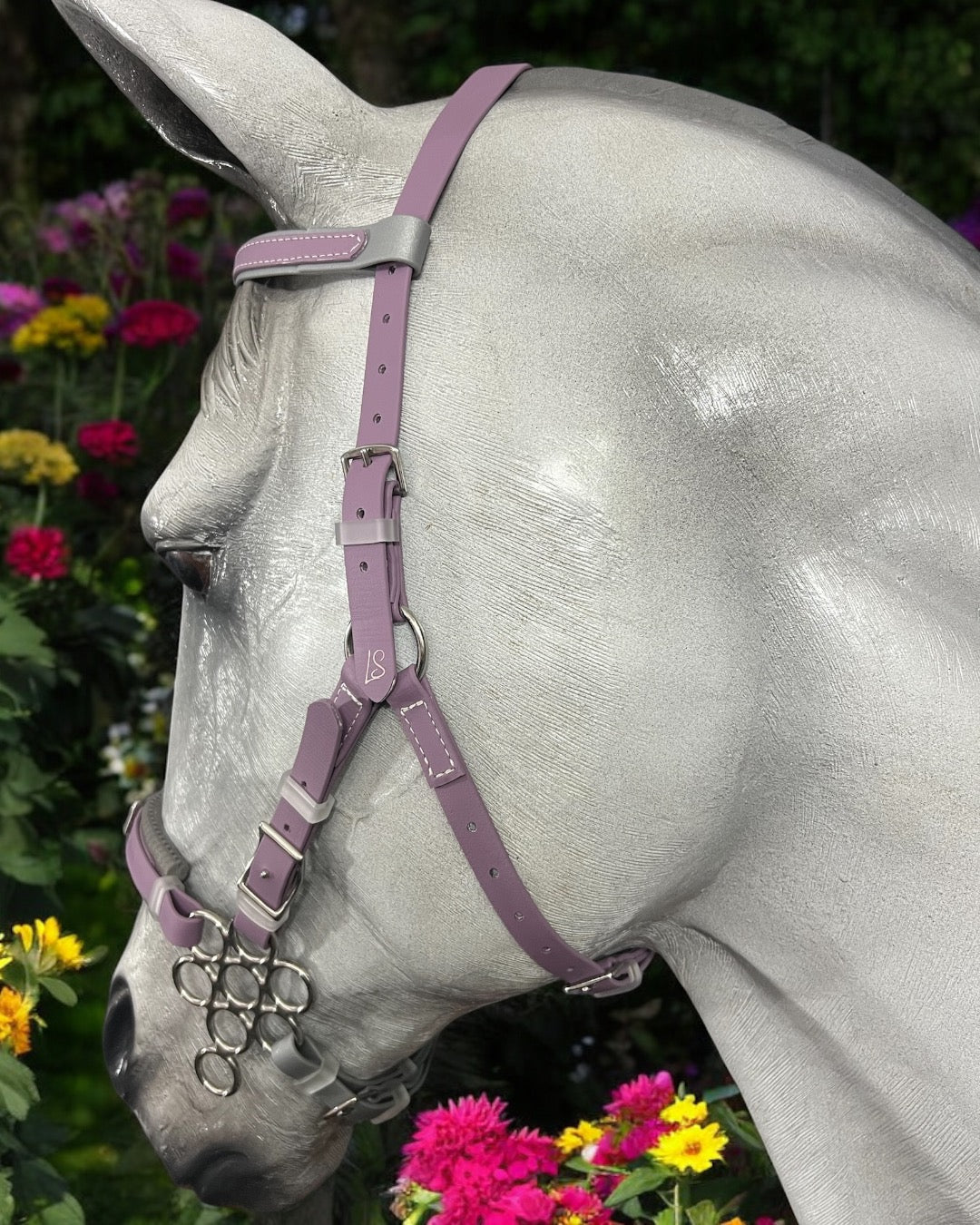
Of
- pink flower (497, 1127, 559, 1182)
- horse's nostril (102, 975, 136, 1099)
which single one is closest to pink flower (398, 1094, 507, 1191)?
pink flower (497, 1127, 559, 1182)

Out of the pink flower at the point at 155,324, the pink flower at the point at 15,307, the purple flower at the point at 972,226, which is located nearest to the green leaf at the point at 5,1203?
the pink flower at the point at 155,324

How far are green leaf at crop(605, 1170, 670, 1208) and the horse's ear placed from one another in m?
0.99

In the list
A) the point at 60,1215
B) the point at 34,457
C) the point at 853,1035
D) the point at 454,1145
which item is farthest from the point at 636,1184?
the point at 34,457

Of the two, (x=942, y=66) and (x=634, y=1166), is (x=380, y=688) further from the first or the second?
(x=942, y=66)

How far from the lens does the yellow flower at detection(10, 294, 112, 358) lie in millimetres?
3537

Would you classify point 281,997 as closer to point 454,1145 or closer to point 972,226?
point 454,1145

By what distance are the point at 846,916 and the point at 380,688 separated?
0.36 m

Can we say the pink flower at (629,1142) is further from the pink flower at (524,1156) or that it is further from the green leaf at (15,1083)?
the green leaf at (15,1083)

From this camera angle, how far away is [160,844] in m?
1.27

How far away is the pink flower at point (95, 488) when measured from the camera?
3484mm

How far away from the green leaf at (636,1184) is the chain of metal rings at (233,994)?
1.47ft

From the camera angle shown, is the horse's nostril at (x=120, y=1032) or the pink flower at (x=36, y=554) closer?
the horse's nostril at (x=120, y=1032)

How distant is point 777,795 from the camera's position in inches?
41.6

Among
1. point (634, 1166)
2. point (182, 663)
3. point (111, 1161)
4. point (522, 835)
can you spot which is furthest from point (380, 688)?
point (111, 1161)
